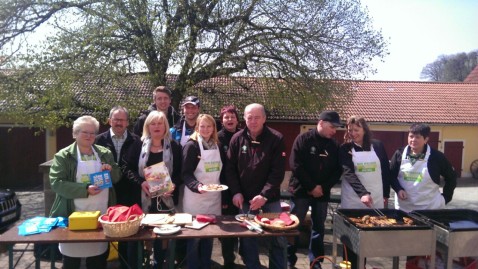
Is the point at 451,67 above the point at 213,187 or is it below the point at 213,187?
above

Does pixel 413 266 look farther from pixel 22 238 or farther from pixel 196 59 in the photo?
pixel 196 59

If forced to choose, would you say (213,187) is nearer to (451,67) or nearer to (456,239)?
(456,239)

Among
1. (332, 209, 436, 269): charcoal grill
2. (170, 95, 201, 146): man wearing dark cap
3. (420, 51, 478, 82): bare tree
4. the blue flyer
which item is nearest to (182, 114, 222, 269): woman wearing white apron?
(170, 95, 201, 146): man wearing dark cap

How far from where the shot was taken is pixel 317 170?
4.07 meters

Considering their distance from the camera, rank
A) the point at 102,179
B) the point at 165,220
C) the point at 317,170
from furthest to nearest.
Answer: the point at 317,170, the point at 102,179, the point at 165,220

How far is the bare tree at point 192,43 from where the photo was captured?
8.64 m

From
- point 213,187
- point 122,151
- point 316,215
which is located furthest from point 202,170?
point 316,215

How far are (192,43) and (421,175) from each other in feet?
20.3

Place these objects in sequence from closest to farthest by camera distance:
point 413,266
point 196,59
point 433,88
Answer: point 413,266, point 196,59, point 433,88

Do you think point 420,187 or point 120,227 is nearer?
point 120,227

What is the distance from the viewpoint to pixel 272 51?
899cm

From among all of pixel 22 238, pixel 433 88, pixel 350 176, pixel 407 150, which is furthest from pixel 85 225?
pixel 433 88

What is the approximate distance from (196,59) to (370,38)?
15.0ft

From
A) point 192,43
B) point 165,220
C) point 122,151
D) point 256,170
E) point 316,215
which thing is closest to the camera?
point 165,220
